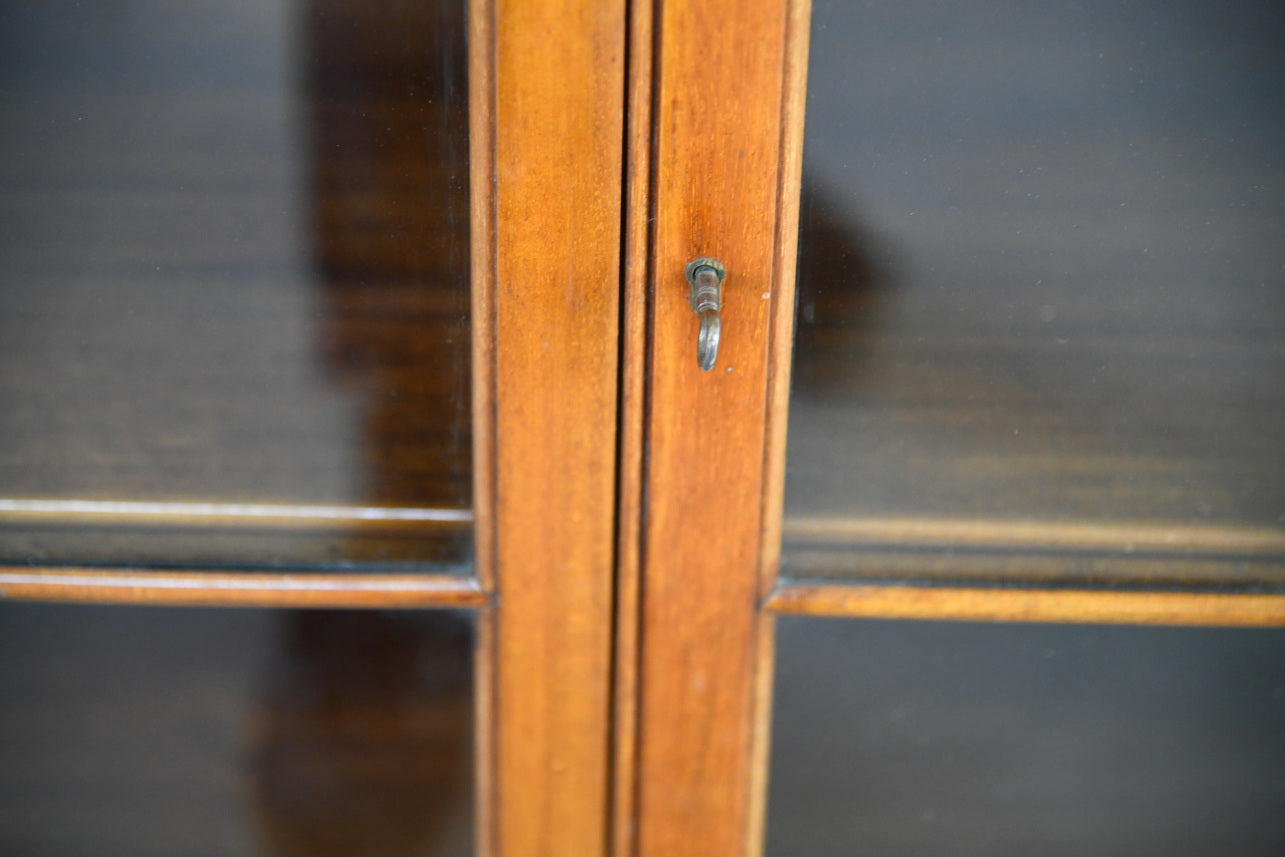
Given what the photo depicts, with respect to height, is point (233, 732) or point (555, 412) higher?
point (555, 412)

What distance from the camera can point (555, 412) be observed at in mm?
385

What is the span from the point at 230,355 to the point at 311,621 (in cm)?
14

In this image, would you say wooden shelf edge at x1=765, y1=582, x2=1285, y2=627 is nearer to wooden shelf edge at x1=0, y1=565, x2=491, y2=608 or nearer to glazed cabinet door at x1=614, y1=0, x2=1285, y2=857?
glazed cabinet door at x1=614, y1=0, x2=1285, y2=857

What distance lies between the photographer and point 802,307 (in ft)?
1.27

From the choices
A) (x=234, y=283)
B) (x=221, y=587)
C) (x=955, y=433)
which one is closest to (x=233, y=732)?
(x=221, y=587)

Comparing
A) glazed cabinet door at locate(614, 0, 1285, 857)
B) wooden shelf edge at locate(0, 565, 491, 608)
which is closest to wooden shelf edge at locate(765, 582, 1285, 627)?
glazed cabinet door at locate(614, 0, 1285, 857)

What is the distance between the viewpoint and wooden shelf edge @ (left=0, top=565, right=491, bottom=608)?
0.41 m

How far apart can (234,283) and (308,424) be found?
0.07 meters

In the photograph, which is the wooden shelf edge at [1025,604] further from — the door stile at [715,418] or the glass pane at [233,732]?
the glass pane at [233,732]

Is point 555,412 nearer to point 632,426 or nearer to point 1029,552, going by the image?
point 632,426

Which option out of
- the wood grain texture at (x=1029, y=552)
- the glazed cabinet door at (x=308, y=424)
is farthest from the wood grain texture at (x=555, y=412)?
the wood grain texture at (x=1029, y=552)

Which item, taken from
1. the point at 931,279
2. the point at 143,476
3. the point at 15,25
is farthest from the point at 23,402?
the point at 931,279

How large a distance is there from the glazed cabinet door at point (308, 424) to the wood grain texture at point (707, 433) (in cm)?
2

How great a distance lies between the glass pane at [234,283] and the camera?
1.22ft
